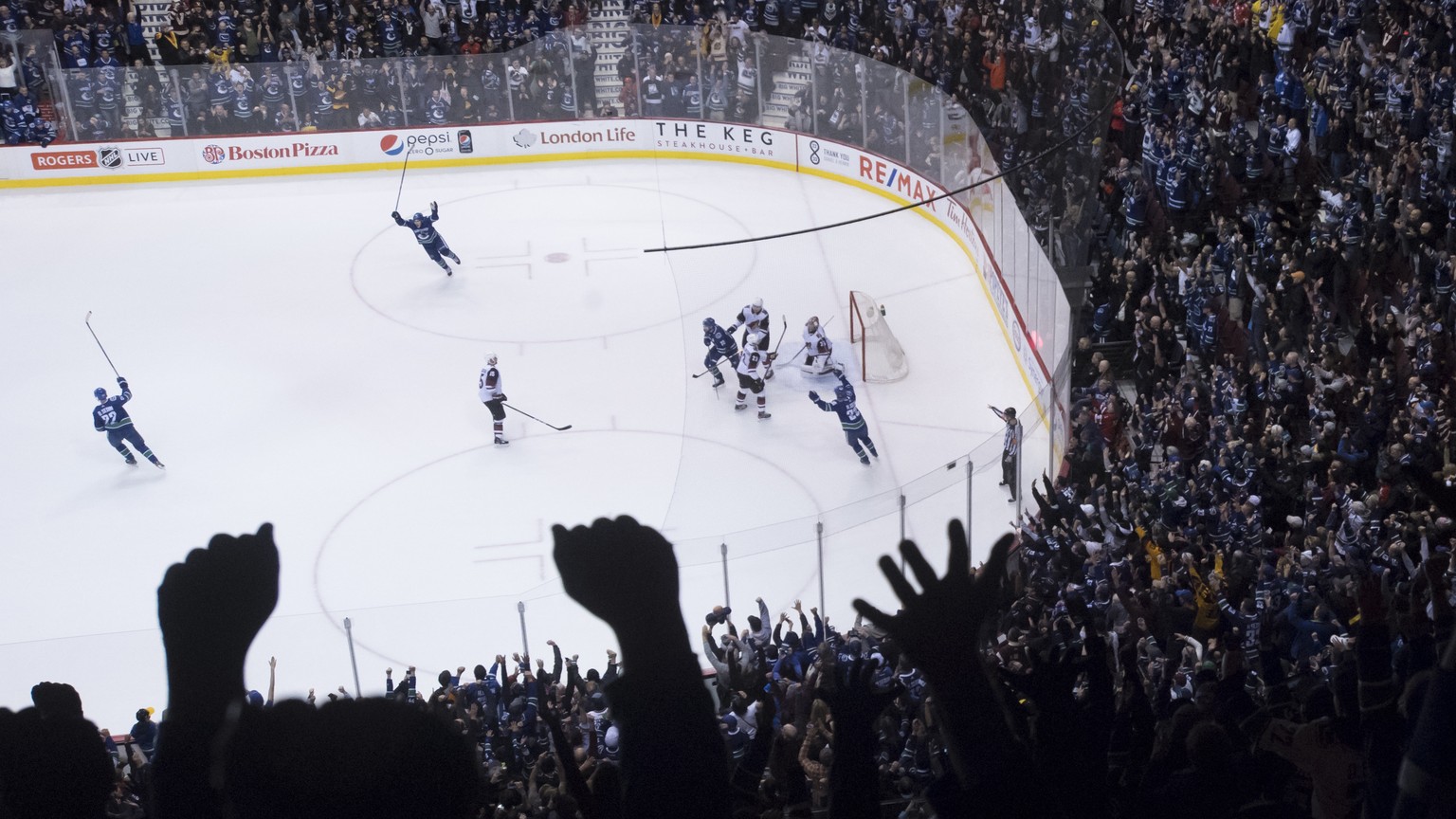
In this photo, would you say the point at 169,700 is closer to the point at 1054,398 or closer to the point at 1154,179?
the point at 1054,398

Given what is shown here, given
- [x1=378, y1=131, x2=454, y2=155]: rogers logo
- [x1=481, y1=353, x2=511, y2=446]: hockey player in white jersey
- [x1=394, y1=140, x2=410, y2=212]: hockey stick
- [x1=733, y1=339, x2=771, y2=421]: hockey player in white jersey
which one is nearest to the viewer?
[x1=481, y1=353, x2=511, y2=446]: hockey player in white jersey

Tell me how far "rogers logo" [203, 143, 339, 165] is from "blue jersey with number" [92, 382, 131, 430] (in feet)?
30.5

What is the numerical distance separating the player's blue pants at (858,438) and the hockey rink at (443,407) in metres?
0.21

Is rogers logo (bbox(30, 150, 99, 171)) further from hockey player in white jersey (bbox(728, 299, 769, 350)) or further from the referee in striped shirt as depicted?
the referee in striped shirt

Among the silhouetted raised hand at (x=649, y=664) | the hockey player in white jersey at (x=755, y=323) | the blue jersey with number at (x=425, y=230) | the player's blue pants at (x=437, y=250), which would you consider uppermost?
the silhouetted raised hand at (x=649, y=664)

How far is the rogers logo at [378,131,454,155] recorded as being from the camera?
21875 millimetres

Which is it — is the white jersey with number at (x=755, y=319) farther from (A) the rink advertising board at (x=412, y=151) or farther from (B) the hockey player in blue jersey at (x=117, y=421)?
(A) the rink advertising board at (x=412, y=151)

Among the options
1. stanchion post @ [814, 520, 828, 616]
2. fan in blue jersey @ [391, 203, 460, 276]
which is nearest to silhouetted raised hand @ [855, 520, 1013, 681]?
stanchion post @ [814, 520, 828, 616]

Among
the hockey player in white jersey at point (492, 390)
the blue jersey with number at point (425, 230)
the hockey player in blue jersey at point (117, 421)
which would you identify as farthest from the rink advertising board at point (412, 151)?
the hockey player in blue jersey at point (117, 421)

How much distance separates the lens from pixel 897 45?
65.2 ft

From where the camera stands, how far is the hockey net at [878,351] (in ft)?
48.1

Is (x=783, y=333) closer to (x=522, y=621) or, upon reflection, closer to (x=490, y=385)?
(x=490, y=385)

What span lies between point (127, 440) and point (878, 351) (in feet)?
24.4

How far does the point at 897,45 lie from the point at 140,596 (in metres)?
12.8
